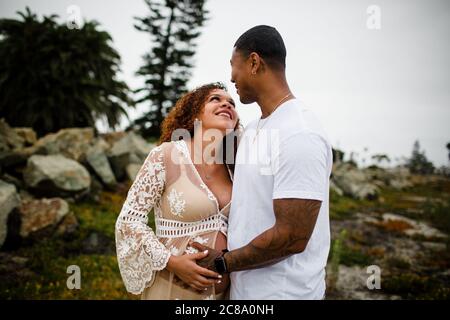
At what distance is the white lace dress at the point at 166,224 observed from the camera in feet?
8.34

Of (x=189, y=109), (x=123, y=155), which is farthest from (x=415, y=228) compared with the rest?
(x=189, y=109)

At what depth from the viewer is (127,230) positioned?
2.56 metres

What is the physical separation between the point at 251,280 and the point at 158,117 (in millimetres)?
24007

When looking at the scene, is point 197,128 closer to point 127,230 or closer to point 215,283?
point 127,230

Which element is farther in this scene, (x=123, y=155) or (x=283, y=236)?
(x=123, y=155)

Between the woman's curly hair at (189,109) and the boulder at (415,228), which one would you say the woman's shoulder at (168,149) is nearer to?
the woman's curly hair at (189,109)

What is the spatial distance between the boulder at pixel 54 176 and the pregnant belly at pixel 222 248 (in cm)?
824


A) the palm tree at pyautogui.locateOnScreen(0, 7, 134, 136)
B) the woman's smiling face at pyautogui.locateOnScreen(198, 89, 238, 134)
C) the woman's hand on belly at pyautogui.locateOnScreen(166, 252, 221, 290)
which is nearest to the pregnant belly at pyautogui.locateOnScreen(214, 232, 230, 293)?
the woman's hand on belly at pyautogui.locateOnScreen(166, 252, 221, 290)

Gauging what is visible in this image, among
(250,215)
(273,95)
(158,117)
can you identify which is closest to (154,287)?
(250,215)

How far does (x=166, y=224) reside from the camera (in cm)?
267

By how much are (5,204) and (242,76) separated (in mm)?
6565

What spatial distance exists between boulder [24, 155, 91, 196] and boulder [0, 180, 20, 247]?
2024 millimetres

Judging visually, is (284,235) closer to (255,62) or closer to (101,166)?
(255,62)

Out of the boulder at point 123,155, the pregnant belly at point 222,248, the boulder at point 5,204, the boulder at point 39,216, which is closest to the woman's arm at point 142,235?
the pregnant belly at point 222,248
